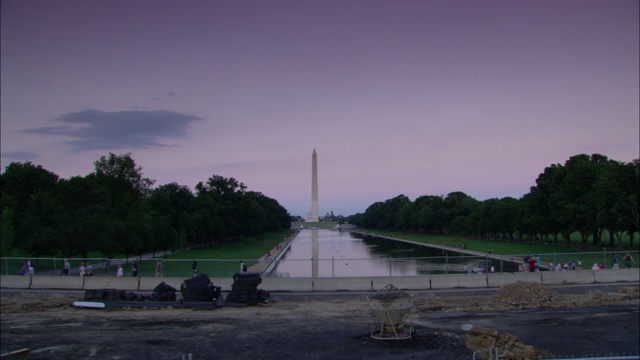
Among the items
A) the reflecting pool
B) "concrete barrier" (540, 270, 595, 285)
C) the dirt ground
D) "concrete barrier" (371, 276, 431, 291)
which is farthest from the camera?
the reflecting pool

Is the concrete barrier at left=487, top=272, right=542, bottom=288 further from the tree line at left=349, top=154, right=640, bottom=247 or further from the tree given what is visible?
the tree

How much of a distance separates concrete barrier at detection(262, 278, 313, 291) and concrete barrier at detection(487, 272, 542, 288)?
33.6ft

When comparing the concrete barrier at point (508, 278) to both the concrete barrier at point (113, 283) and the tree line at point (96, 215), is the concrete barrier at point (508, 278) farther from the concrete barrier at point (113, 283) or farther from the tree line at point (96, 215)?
the tree line at point (96, 215)

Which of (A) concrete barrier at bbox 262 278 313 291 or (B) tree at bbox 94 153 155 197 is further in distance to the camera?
(B) tree at bbox 94 153 155 197

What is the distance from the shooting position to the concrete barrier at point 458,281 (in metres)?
27.9

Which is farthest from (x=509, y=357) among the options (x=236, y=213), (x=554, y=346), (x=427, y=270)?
(x=236, y=213)

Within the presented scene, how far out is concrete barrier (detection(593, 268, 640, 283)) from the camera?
2877cm

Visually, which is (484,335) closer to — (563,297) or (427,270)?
(563,297)

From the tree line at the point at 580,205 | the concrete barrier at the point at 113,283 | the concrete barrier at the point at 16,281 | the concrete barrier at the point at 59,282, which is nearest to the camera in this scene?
the concrete barrier at the point at 113,283

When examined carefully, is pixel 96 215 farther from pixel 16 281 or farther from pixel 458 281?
pixel 458 281

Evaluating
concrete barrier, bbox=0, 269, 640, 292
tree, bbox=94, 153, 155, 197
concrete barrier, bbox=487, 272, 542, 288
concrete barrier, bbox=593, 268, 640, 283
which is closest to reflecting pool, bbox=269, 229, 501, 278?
concrete barrier, bbox=0, 269, 640, 292

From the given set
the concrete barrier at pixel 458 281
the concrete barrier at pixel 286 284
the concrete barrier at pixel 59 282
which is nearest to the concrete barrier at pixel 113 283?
the concrete barrier at pixel 59 282

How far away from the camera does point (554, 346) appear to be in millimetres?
15617

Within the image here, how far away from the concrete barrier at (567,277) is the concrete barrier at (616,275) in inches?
17.2
